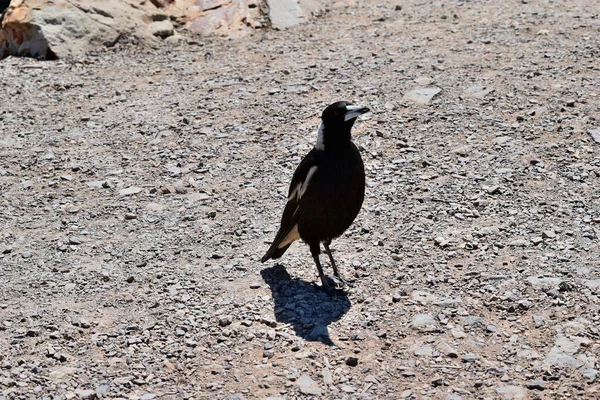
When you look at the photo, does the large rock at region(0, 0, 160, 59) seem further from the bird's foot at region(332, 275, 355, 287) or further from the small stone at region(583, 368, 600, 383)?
the small stone at region(583, 368, 600, 383)

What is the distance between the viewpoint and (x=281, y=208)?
24.8ft

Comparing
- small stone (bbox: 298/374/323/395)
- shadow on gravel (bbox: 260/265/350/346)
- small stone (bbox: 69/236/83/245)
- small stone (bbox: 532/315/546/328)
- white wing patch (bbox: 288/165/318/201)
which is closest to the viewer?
small stone (bbox: 298/374/323/395)

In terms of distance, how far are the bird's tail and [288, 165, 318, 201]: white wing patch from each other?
0.37 meters

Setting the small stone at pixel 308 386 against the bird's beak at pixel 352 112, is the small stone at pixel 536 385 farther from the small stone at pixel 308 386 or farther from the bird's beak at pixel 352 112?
the bird's beak at pixel 352 112

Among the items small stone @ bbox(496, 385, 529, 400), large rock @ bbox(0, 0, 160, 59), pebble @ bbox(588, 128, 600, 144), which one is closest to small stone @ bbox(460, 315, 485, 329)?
small stone @ bbox(496, 385, 529, 400)

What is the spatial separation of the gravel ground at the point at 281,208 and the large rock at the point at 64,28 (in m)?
0.26

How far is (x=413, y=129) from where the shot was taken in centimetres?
866

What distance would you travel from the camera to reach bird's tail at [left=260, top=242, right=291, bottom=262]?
6457 millimetres

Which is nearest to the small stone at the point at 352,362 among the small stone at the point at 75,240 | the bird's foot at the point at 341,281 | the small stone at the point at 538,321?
the bird's foot at the point at 341,281

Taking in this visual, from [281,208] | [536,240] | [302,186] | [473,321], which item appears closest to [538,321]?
[473,321]

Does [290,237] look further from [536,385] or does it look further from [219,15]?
[219,15]

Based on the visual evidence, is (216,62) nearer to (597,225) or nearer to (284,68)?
(284,68)

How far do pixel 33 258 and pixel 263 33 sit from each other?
5.57m

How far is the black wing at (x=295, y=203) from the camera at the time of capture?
20.5 feet
